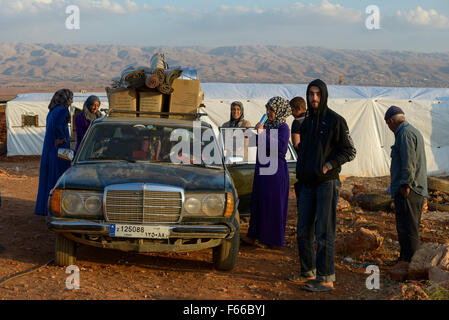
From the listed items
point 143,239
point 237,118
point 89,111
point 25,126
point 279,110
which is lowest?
point 25,126

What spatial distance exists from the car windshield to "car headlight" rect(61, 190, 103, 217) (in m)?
0.83

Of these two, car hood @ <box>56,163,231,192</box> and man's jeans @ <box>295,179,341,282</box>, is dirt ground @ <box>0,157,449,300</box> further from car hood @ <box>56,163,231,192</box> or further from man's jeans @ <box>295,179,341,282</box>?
car hood @ <box>56,163,231,192</box>

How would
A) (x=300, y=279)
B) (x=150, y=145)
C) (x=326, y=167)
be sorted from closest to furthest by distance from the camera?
(x=326, y=167)
(x=300, y=279)
(x=150, y=145)

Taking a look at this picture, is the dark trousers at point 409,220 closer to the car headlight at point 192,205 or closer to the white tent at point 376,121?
the car headlight at point 192,205

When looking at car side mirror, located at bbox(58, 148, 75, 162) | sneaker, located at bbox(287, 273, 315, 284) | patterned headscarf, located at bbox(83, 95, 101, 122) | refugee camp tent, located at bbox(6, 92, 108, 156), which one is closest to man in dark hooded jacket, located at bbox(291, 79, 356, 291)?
sneaker, located at bbox(287, 273, 315, 284)

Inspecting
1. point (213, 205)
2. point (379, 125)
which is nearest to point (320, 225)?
point (213, 205)

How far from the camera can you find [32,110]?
19.6 metres

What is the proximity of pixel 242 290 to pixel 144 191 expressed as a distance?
129 centimetres

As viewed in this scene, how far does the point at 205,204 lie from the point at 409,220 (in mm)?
2192

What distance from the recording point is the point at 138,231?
5254 millimetres

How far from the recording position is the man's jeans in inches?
202

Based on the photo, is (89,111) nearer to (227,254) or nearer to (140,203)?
(140,203)

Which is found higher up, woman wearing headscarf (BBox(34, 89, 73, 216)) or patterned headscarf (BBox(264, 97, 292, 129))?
patterned headscarf (BBox(264, 97, 292, 129))
